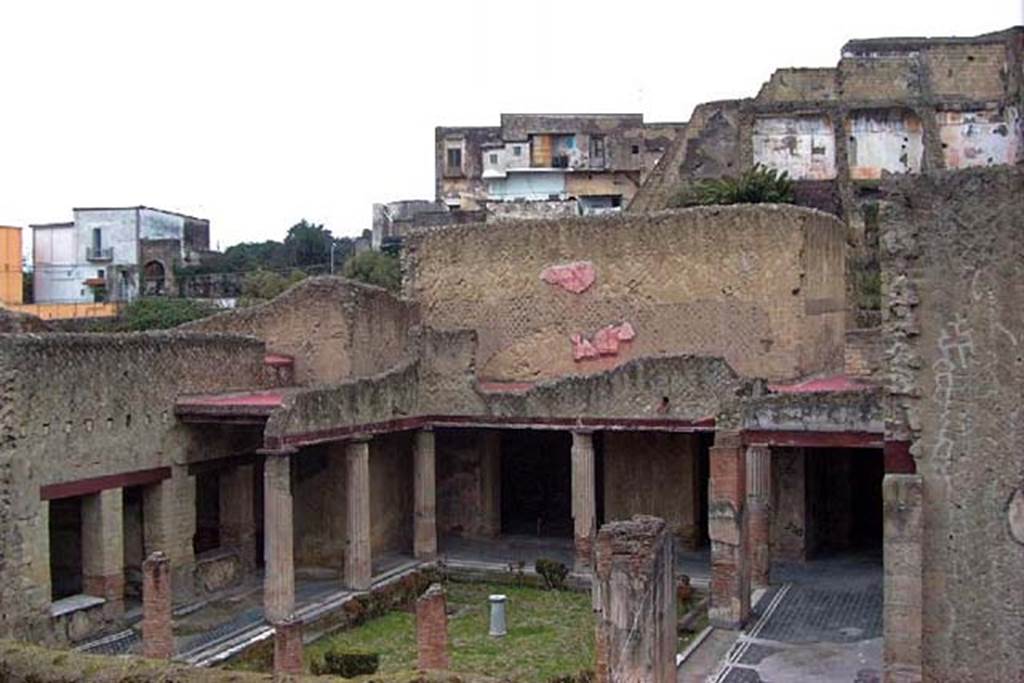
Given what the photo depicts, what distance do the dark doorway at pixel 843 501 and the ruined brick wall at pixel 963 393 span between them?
9.42 metres

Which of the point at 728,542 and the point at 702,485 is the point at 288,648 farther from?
the point at 702,485

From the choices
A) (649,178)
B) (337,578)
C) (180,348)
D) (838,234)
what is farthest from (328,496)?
(649,178)

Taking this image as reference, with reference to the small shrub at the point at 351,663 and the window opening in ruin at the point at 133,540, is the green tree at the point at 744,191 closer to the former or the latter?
the window opening in ruin at the point at 133,540

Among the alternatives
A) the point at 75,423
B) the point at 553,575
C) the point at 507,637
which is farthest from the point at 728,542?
the point at 75,423

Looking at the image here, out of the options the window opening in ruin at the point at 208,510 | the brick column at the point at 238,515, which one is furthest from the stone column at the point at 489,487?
the window opening in ruin at the point at 208,510

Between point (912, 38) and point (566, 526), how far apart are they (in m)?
27.2

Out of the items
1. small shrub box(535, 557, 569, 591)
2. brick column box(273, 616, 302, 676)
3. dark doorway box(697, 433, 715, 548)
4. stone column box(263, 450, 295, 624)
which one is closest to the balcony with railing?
dark doorway box(697, 433, 715, 548)

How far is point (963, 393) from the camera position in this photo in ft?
37.8

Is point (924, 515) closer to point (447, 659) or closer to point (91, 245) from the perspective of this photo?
point (447, 659)

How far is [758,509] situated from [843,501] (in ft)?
15.9

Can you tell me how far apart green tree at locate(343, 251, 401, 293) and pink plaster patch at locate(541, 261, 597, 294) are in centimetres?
1949

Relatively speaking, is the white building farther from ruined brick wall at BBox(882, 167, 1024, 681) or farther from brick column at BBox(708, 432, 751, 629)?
ruined brick wall at BBox(882, 167, 1024, 681)

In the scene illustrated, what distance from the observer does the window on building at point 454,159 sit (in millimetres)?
56375

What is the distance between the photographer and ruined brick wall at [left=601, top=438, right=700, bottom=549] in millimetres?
21750
